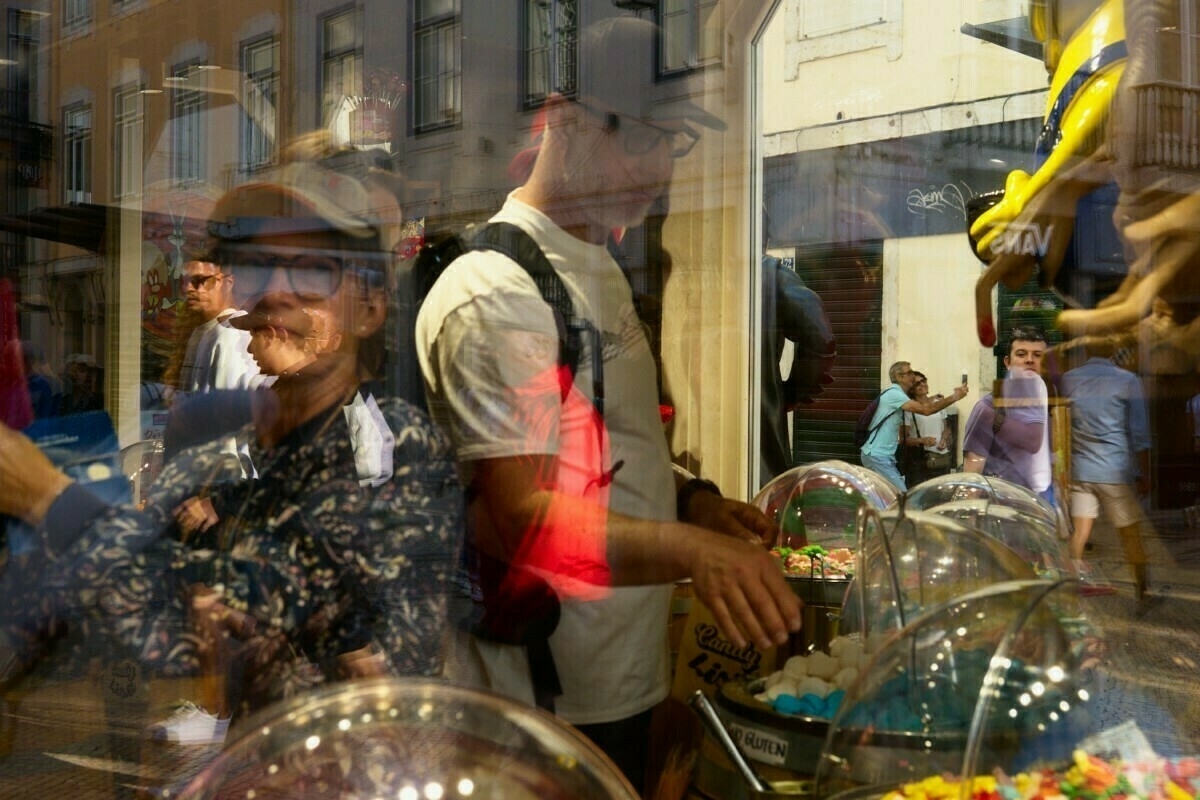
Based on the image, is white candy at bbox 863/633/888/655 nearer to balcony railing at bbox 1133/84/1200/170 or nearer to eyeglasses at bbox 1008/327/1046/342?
balcony railing at bbox 1133/84/1200/170

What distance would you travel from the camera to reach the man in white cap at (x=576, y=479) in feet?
4.92

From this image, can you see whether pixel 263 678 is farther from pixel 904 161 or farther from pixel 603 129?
pixel 904 161

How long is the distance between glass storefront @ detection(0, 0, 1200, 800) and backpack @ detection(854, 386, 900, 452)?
3.17 ft

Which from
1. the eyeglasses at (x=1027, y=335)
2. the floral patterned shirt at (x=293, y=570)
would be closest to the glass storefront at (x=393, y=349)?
the floral patterned shirt at (x=293, y=570)

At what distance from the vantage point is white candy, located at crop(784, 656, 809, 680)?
1.40 metres

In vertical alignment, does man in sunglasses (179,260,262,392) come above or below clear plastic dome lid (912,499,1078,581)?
above

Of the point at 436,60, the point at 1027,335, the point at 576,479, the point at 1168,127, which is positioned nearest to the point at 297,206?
the point at 436,60

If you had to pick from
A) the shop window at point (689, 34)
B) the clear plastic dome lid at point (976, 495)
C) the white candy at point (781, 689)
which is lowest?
the white candy at point (781, 689)

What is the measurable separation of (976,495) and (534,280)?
1.52 meters

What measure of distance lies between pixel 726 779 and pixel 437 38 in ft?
3.95

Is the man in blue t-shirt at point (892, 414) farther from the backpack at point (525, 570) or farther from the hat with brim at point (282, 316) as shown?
the hat with brim at point (282, 316)

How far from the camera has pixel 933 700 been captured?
1.09 m

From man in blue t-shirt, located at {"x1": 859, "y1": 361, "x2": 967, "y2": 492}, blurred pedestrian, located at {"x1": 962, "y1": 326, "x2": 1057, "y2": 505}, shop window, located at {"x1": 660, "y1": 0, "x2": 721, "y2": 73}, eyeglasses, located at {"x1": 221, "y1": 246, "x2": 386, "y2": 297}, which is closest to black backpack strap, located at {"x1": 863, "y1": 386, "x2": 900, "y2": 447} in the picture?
man in blue t-shirt, located at {"x1": 859, "y1": 361, "x2": 967, "y2": 492}

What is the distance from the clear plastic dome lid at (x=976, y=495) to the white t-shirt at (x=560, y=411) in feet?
3.37
